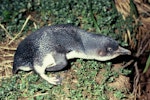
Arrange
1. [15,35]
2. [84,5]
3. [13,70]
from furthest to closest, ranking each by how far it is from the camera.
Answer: [84,5] → [15,35] → [13,70]

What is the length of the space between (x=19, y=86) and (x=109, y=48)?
38.6 inches

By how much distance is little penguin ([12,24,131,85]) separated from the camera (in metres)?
3.22

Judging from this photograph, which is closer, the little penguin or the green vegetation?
the little penguin

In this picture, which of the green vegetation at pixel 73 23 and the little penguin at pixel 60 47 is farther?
the green vegetation at pixel 73 23

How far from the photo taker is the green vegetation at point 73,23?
341 centimetres

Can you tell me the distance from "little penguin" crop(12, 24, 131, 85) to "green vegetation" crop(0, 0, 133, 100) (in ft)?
0.78

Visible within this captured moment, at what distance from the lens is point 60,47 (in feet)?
10.6

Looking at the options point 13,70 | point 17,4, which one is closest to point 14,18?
point 17,4

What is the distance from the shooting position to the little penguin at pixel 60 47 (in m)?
3.22

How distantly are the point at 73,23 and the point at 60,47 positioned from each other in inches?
31.2

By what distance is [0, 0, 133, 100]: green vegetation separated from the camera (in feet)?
11.2

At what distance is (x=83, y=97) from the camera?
133 inches

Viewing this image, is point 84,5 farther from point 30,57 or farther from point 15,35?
point 30,57

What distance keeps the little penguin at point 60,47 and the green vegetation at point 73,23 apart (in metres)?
0.24
